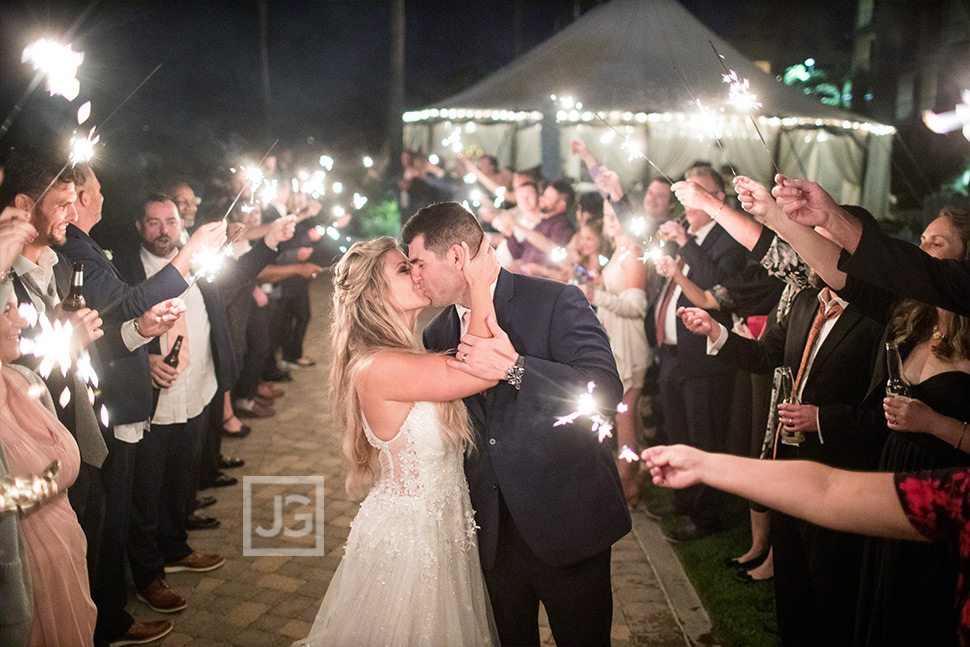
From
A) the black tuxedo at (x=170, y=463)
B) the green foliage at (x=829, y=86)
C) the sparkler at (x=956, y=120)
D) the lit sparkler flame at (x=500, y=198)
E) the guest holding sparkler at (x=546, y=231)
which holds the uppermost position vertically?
the green foliage at (x=829, y=86)

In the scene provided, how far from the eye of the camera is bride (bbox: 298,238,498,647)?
2.64 meters

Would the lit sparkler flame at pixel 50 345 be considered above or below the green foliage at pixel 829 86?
below

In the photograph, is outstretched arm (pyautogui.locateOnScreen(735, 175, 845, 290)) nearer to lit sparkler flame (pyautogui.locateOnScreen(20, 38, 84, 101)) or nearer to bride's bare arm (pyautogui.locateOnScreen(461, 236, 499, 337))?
bride's bare arm (pyautogui.locateOnScreen(461, 236, 499, 337))

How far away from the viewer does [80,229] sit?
3.61 meters

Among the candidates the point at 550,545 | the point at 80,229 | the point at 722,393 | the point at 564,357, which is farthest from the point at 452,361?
the point at 722,393

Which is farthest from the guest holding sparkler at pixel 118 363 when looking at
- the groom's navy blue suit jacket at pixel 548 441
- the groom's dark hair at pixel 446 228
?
the groom's navy blue suit jacket at pixel 548 441

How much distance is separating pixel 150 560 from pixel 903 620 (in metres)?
3.82

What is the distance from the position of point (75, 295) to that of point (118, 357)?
1.86 ft

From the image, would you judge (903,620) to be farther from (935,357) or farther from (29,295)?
(29,295)

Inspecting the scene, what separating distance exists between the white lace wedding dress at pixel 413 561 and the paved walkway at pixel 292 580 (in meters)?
0.43

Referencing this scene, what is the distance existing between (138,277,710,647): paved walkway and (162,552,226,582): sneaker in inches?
1.8

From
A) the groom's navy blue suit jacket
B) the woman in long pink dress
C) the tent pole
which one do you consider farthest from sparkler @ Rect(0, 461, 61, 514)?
the tent pole

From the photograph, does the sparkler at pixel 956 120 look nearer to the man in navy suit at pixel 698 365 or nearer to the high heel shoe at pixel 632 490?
the man in navy suit at pixel 698 365

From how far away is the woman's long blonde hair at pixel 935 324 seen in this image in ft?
9.13
